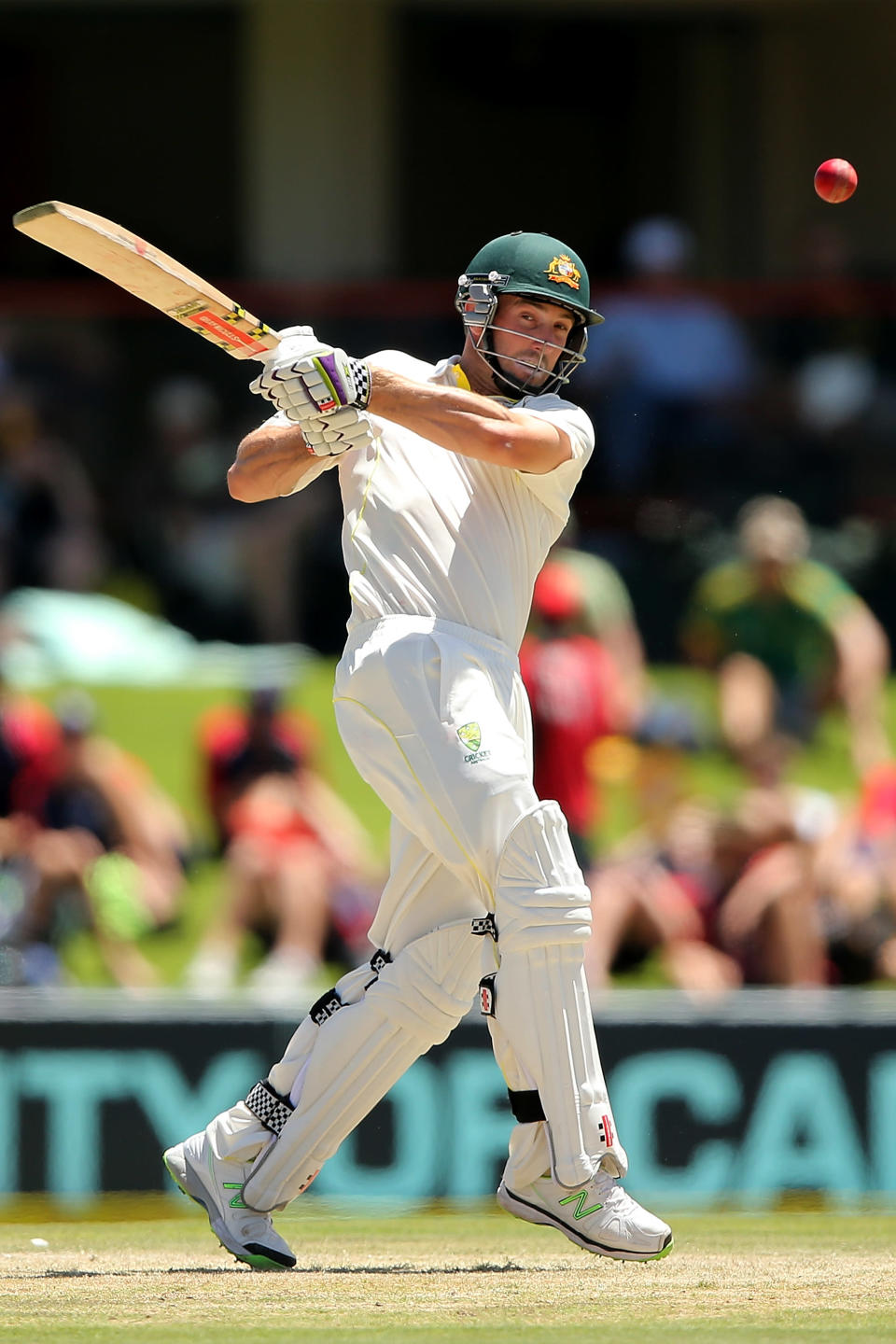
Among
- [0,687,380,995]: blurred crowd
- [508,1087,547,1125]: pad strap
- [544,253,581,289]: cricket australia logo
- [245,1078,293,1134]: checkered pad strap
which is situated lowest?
[0,687,380,995]: blurred crowd

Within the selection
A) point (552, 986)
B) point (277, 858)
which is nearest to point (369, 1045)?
point (552, 986)

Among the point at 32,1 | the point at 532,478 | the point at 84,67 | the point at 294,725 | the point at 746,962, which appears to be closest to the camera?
the point at 532,478

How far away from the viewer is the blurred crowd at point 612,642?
24.2 ft

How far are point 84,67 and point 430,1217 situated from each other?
9805 mm

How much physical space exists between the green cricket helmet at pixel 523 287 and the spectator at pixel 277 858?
3390mm

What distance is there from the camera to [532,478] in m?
4.24

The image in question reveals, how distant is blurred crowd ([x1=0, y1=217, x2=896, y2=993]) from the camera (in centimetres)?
736

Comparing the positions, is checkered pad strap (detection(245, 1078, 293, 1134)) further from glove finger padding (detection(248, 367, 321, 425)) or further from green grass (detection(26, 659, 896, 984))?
green grass (detection(26, 659, 896, 984))

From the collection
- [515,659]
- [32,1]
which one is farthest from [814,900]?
[32,1]

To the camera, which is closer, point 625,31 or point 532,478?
point 532,478

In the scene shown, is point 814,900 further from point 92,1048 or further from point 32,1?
point 32,1

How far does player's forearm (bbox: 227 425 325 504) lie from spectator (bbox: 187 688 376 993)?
335 cm

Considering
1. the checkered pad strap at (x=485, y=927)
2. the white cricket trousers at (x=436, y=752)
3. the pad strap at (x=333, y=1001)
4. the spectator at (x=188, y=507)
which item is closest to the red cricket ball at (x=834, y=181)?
the white cricket trousers at (x=436, y=752)

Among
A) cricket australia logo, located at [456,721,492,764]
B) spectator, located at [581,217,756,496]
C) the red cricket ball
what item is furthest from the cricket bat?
spectator, located at [581,217,756,496]
